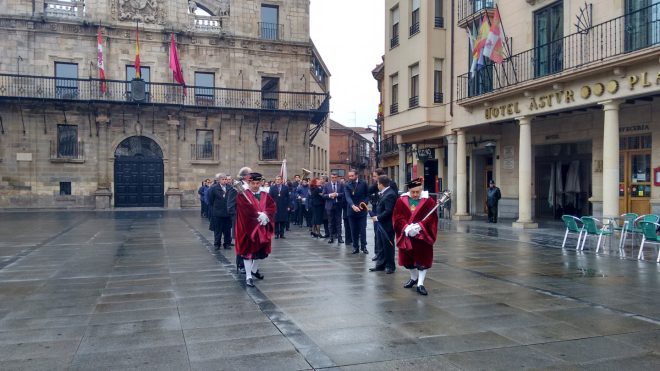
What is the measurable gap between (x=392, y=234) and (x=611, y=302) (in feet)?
12.1

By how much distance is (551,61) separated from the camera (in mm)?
17406

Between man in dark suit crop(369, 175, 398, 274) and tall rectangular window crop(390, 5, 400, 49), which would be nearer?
man in dark suit crop(369, 175, 398, 274)

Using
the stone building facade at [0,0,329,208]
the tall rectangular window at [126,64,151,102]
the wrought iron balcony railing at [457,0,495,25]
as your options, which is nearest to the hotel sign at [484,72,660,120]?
the wrought iron balcony railing at [457,0,495,25]

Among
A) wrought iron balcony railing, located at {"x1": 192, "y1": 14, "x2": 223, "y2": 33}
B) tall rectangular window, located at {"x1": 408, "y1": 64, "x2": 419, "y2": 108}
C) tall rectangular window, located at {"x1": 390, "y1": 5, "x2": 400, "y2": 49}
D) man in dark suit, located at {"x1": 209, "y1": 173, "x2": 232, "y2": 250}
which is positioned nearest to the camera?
man in dark suit, located at {"x1": 209, "y1": 173, "x2": 232, "y2": 250}

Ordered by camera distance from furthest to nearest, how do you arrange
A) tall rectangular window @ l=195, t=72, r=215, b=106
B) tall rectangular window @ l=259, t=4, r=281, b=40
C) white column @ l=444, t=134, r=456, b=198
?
1. tall rectangular window @ l=259, t=4, r=281, b=40
2. tall rectangular window @ l=195, t=72, r=215, b=106
3. white column @ l=444, t=134, r=456, b=198

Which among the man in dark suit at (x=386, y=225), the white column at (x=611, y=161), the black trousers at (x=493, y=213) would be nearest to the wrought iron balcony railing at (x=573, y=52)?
the white column at (x=611, y=161)

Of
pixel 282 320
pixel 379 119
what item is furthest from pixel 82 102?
pixel 282 320

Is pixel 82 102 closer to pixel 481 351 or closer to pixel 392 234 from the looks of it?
pixel 392 234

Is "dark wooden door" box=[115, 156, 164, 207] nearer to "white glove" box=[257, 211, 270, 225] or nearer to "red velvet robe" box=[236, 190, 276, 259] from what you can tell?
"red velvet robe" box=[236, 190, 276, 259]

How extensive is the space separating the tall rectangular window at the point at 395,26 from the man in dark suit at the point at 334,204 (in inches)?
509

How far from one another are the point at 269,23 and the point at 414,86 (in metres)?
15.0

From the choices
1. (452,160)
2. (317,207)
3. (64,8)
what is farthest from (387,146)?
(317,207)

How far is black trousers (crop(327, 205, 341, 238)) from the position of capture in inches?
555

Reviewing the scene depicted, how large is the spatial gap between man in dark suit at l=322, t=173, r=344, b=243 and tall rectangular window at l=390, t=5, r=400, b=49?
1292cm
